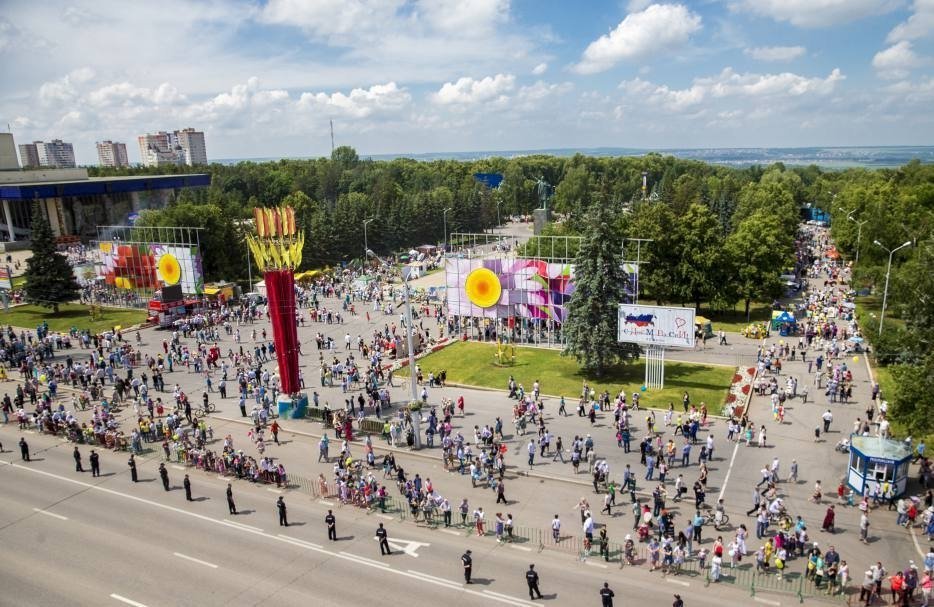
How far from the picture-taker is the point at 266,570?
1894 centimetres

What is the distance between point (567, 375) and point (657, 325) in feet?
20.6

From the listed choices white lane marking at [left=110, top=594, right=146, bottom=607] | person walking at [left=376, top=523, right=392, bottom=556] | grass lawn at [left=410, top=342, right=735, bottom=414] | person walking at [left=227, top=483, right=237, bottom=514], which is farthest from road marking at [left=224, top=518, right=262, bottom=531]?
grass lawn at [left=410, top=342, right=735, bottom=414]

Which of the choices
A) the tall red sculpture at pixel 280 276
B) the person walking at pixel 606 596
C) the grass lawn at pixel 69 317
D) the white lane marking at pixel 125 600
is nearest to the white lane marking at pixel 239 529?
the white lane marking at pixel 125 600

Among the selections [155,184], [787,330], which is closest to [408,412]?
[787,330]

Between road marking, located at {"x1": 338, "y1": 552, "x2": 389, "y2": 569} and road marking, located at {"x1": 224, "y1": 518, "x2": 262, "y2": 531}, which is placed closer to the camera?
road marking, located at {"x1": 338, "y1": 552, "x2": 389, "y2": 569}

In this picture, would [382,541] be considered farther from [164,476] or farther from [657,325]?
[657,325]

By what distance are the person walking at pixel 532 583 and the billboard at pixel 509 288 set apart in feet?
81.9

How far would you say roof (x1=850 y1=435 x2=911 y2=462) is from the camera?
21703 mm

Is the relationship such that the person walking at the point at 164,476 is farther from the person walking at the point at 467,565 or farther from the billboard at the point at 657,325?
the billboard at the point at 657,325

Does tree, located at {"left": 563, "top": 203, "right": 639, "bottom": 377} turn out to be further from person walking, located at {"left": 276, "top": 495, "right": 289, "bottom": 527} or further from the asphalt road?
person walking, located at {"left": 276, "top": 495, "right": 289, "bottom": 527}

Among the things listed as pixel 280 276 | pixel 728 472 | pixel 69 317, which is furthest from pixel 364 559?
pixel 69 317

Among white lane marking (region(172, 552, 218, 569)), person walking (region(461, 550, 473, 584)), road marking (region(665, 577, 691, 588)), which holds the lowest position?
road marking (region(665, 577, 691, 588))

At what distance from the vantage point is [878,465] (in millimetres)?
21719

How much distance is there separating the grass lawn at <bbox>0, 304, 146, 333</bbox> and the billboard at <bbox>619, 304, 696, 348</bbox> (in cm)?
4071
